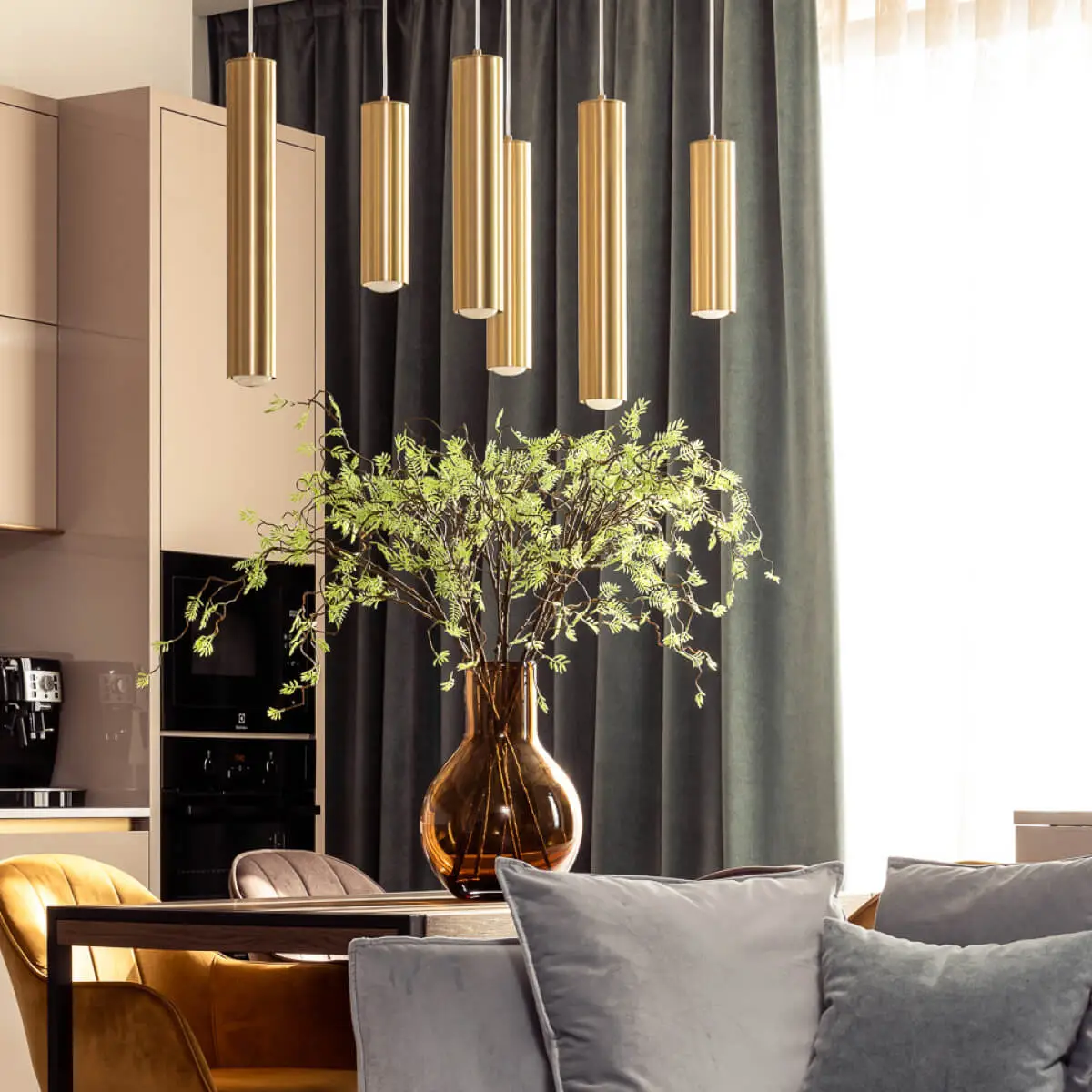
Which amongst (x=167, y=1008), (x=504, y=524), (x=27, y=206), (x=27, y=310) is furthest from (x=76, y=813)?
(x=504, y=524)

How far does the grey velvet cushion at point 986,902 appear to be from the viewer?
2.37m

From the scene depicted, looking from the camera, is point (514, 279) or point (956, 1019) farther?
point (514, 279)

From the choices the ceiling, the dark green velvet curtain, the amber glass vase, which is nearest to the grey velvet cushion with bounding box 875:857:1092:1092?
the amber glass vase

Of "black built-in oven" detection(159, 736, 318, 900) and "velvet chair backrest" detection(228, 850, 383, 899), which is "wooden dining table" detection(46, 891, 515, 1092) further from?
"black built-in oven" detection(159, 736, 318, 900)

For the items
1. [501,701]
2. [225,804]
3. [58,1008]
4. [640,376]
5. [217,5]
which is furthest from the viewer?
[217,5]

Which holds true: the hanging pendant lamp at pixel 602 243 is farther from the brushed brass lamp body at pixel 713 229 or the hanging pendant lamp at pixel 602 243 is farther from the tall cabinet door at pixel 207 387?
the tall cabinet door at pixel 207 387

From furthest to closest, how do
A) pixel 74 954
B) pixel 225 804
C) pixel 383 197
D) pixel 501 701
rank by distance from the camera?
pixel 225 804, pixel 74 954, pixel 501 701, pixel 383 197

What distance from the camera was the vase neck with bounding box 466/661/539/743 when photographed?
2.80 meters

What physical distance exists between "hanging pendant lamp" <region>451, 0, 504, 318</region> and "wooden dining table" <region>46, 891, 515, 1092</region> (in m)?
0.81

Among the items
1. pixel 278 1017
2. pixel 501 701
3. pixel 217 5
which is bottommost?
pixel 278 1017

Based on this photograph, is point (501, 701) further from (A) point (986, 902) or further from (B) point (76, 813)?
(B) point (76, 813)

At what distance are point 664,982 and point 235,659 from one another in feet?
8.80

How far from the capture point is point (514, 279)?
283 cm

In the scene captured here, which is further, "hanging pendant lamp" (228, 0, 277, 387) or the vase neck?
the vase neck
